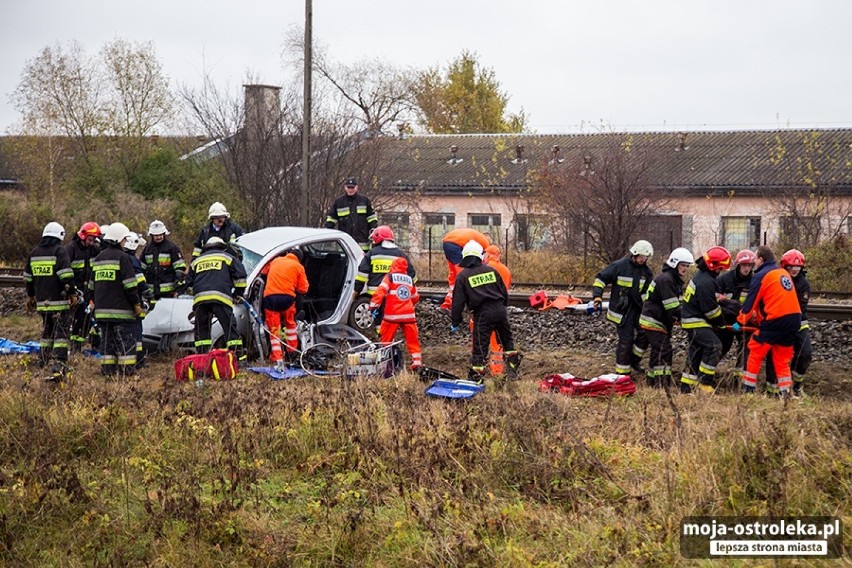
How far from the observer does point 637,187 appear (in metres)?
22.0

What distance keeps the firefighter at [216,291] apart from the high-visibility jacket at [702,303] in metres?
5.06

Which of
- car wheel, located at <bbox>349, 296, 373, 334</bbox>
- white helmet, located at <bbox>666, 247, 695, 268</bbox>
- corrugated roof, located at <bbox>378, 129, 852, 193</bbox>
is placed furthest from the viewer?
corrugated roof, located at <bbox>378, 129, 852, 193</bbox>

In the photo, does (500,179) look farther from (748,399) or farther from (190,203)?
(748,399)

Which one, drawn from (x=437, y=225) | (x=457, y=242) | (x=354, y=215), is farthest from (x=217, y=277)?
(x=437, y=225)

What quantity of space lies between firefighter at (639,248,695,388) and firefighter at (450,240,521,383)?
1550 mm

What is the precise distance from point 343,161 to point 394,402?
14.9 meters

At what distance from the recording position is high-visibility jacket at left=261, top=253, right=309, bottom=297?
12.1 meters

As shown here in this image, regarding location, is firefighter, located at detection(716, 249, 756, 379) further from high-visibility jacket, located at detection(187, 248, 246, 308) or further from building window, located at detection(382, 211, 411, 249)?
building window, located at detection(382, 211, 411, 249)

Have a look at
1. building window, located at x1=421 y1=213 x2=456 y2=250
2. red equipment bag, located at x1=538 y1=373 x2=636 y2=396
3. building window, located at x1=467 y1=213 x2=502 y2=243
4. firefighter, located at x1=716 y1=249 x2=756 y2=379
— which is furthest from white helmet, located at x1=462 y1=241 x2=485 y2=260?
building window, located at x1=467 y1=213 x2=502 y2=243

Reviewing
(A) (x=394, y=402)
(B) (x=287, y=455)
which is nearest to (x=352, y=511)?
(B) (x=287, y=455)

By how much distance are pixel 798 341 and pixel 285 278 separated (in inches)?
232

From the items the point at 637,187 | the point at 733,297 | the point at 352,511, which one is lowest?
the point at 352,511

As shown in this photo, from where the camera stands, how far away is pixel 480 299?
1142cm

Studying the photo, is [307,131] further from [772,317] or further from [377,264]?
[772,317]
